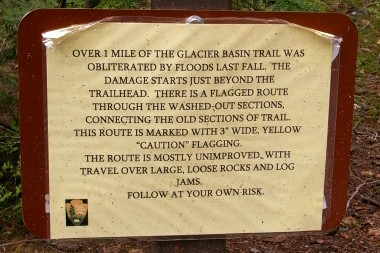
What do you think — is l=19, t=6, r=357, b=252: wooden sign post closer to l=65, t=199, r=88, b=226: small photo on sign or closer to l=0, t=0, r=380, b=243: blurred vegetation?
l=65, t=199, r=88, b=226: small photo on sign

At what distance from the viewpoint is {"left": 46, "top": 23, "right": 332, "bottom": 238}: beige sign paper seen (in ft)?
5.94

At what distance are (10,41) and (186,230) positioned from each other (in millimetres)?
2281

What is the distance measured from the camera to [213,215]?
194 cm

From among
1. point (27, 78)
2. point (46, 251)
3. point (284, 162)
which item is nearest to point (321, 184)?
point (284, 162)

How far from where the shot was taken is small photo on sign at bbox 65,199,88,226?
6.13ft

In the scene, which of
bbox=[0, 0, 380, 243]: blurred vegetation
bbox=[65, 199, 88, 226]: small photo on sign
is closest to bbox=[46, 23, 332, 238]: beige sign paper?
bbox=[65, 199, 88, 226]: small photo on sign

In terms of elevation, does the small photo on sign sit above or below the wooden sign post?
below

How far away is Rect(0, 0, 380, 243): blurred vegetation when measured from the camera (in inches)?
106

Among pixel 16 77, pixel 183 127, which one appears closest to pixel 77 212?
pixel 183 127

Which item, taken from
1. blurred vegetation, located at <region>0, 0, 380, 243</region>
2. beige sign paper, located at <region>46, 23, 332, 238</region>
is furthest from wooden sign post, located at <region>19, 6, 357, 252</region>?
blurred vegetation, located at <region>0, 0, 380, 243</region>

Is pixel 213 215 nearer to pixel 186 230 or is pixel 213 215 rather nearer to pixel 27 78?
pixel 186 230

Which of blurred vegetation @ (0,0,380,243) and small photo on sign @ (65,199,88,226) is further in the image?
blurred vegetation @ (0,0,380,243)

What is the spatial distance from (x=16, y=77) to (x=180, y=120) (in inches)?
101

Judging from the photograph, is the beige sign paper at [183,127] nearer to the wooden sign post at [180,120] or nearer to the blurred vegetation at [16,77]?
the wooden sign post at [180,120]
